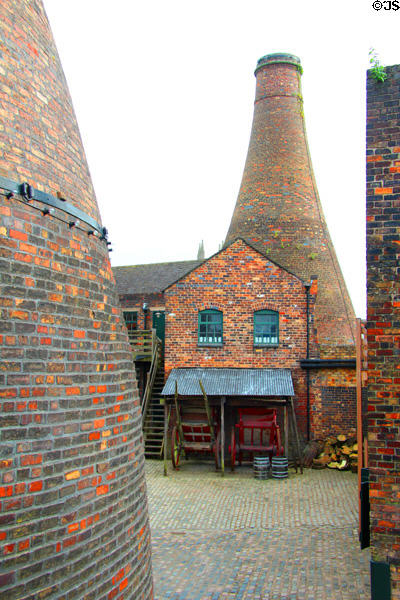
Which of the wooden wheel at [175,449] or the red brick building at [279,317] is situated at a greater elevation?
the red brick building at [279,317]

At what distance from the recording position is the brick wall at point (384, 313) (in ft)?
18.6

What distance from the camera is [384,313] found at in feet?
19.5

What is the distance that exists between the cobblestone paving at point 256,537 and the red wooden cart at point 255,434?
2.82 ft

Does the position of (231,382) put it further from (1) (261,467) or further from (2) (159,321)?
(2) (159,321)

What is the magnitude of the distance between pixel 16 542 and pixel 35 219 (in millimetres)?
1871

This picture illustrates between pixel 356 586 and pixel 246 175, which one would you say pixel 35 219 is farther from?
pixel 246 175

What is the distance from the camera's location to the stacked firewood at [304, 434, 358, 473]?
51.9 feet

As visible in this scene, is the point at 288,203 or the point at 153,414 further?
the point at 288,203

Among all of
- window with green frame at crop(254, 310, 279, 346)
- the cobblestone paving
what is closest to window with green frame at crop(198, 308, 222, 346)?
window with green frame at crop(254, 310, 279, 346)

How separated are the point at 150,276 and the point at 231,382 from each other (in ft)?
36.6

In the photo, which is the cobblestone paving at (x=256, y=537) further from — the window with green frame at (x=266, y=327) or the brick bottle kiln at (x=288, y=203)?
the brick bottle kiln at (x=288, y=203)

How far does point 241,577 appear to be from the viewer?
8.53 metres

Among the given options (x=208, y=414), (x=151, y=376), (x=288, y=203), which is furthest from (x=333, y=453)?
(x=288, y=203)

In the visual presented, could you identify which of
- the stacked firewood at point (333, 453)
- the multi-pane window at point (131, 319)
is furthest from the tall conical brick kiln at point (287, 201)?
the multi-pane window at point (131, 319)
